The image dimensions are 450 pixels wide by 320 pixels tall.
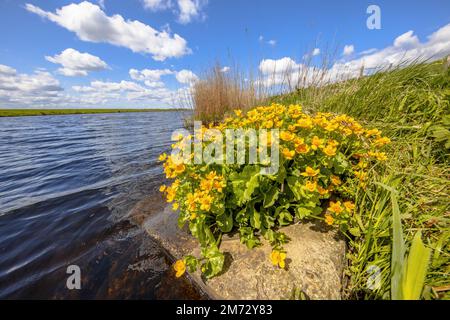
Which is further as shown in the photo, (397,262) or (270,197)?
(270,197)

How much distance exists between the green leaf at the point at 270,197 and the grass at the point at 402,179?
0.62 meters

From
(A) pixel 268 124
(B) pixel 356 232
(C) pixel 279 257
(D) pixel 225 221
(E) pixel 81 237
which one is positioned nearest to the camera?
(C) pixel 279 257

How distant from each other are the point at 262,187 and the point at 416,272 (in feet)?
3.08

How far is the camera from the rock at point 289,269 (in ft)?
4.14

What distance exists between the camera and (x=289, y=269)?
136 centimetres

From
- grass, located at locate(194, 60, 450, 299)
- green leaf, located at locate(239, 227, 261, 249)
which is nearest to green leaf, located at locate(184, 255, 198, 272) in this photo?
green leaf, located at locate(239, 227, 261, 249)

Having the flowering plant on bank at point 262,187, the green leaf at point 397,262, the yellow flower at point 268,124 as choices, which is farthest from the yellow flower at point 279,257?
the yellow flower at point 268,124

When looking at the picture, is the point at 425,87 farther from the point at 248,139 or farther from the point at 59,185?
the point at 59,185

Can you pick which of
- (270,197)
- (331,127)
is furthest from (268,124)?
(270,197)

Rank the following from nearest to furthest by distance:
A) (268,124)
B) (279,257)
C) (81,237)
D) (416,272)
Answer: (416,272) < (279,257) < (268,124) < (81,237)

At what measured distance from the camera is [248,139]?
1.73 metres

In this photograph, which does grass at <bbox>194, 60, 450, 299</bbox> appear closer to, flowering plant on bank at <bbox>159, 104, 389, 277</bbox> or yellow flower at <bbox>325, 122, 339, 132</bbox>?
flowering plant on bank at <bbox>159, 104, 389, 277</bbox>

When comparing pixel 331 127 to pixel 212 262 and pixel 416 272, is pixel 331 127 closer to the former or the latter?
pixel 416 272
